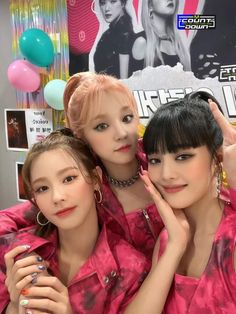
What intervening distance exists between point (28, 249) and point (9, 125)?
7.46 feet

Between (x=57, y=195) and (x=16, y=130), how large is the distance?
2267 mm

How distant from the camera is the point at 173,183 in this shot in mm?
1159

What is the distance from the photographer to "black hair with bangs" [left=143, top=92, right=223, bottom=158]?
45.4 inches

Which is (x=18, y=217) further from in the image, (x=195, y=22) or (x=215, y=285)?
(x=195, y=22)

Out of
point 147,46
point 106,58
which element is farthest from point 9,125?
point 147,46

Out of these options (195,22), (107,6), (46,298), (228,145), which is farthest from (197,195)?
(107,6)

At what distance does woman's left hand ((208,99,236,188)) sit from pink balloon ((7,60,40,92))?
6.60ft

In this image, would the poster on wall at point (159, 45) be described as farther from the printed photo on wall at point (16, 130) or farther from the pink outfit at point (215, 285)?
the pink outfit at point (215, 285)

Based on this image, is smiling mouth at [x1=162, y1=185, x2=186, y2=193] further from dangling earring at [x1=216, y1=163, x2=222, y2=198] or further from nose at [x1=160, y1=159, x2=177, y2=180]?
dangling earring at [x1=216, y1=163, x2=222, y2=198]

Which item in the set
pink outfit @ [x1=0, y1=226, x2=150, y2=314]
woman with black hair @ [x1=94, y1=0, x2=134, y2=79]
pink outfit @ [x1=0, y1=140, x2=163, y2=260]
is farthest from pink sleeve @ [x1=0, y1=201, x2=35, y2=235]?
woman with black hair @ [x1=94, y1=0, x2=134, y2=79]

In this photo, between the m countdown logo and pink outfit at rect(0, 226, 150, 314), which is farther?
the m countdown logo

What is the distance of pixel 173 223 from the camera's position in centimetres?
116

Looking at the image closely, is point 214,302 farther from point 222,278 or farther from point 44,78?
point 44,78

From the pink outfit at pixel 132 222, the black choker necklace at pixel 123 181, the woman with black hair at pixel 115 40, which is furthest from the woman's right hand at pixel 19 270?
the woman with black hair at pixel 115 40
